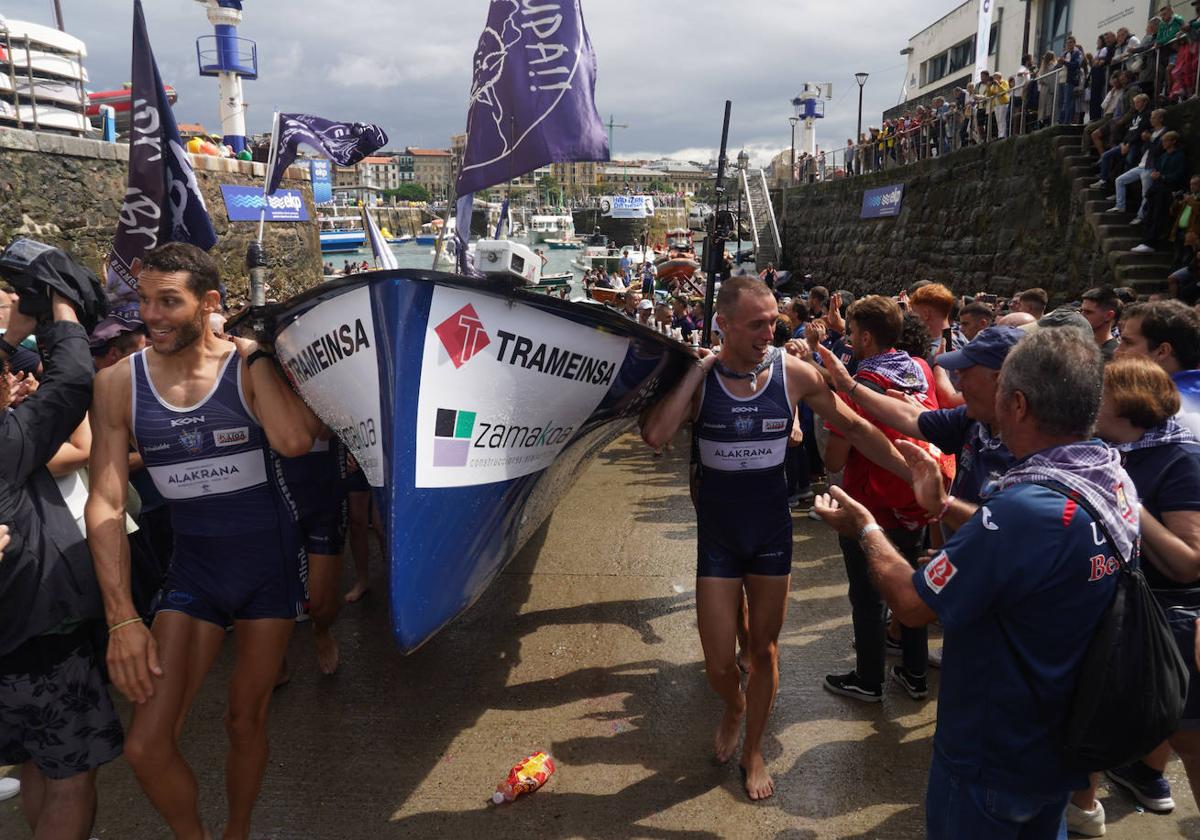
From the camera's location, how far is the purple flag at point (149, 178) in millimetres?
5012

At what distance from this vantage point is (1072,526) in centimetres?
162

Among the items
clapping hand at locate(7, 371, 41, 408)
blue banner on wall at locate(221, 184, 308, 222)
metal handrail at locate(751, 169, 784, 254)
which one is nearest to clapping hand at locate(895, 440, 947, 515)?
clapping hand at locate(7, 371, 41, 408)

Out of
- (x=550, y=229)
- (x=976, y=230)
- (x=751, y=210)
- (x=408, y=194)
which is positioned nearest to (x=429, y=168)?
(x=408, y=194)

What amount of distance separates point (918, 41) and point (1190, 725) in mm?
39006

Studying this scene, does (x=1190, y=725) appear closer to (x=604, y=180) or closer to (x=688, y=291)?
(x=688, y=291)

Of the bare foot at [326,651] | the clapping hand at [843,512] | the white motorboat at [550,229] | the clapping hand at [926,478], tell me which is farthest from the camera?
the white motorboat at [550,229]

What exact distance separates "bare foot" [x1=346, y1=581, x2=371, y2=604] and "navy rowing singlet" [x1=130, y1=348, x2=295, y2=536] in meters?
2.39

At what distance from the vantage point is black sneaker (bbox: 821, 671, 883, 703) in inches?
146

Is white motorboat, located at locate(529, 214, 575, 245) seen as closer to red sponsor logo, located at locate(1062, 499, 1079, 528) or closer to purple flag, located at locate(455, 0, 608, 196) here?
purple flag, located at locate(455, 0, 608, 196)

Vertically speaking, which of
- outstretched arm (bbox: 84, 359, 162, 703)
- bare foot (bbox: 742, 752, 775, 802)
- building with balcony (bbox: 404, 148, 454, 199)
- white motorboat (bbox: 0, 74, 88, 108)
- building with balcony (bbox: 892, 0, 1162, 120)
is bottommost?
bare foot (bbox: 742, 752, 775, 802)

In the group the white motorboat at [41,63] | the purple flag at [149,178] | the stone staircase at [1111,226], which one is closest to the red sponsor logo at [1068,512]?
the purple flag at [149,178]

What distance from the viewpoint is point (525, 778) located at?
10.2 ft

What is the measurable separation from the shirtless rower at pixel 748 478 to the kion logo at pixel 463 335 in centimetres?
84

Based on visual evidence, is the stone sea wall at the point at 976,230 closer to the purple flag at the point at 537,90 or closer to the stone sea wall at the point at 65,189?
the purple flag at the point at 537,90
